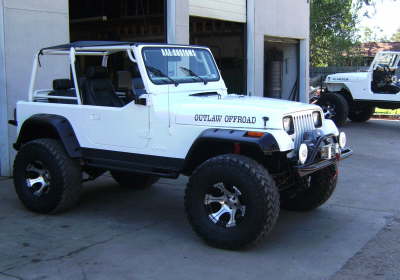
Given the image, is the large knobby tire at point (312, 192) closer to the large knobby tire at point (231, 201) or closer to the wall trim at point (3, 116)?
the large knobby tire at point (231, 201)

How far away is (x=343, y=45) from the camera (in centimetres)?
3612

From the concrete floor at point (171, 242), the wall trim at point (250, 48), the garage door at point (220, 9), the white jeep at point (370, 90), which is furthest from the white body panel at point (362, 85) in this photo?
the concrete floor at point (171, 242)

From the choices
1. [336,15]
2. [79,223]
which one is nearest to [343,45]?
[336,15]

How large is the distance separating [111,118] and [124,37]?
9849 mm

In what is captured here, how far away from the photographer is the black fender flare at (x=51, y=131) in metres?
6.18

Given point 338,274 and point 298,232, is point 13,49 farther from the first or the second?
point 338,274

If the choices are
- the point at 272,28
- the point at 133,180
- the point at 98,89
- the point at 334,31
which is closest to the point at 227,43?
the point at 272,28

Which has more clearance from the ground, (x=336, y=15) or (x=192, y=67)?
(x=336, y=15)

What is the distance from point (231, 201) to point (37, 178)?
2.57 meters

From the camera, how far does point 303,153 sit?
503cm

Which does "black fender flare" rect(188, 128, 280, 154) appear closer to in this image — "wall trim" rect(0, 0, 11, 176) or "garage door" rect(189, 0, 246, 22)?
"wall trim" rect(0, 0, 11, 176)

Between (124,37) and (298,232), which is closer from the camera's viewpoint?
(298,232)

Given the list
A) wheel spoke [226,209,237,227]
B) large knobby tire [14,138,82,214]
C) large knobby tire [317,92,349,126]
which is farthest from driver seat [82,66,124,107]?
large knobby tire [317,92,349,126]

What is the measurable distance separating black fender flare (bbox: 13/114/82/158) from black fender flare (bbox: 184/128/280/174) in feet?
4.85
